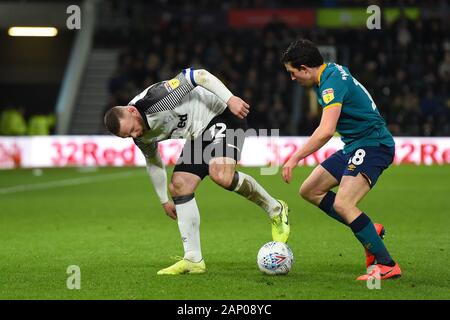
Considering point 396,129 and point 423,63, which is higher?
point 423,63

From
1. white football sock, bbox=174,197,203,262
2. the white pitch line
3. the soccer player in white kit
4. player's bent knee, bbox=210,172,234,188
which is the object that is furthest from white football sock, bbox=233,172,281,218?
the white pitch line

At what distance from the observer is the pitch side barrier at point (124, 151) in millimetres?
23938

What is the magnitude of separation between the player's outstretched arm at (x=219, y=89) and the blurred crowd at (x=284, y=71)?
1702 centimetres

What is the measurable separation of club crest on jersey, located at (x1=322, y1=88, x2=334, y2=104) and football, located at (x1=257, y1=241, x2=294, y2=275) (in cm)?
139

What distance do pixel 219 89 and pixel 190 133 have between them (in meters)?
0.59

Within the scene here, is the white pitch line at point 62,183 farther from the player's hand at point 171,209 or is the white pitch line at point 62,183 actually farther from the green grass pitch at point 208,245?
the player's hand at point 171,209

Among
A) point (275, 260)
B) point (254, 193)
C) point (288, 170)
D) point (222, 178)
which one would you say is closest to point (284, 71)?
point (254, 193)

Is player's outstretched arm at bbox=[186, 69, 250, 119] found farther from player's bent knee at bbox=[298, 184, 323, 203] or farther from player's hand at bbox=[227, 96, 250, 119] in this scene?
player's bent knee at bbox=[298, 184, 323, 203]

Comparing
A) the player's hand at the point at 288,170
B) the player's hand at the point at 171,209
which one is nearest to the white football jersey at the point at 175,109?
the player's hand at the point at 171,209

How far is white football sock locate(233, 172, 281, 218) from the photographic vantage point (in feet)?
27.9

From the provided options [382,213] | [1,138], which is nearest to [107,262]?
[382,213]

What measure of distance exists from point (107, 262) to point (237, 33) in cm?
2067

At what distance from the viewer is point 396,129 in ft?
80.8
